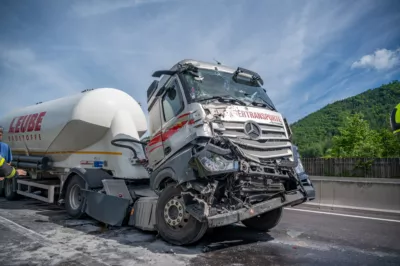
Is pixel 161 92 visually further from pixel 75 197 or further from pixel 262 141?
pixel 75 197

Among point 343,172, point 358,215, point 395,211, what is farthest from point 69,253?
point 343,172

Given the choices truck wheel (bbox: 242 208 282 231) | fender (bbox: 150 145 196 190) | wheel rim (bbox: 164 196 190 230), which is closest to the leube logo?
fender (bbox: 150 145 196 190)

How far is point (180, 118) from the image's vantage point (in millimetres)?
5039

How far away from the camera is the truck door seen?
5043mm

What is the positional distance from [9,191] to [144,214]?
717 cm

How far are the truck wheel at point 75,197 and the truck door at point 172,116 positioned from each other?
112 inches

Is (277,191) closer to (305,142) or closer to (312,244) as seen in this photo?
(312,244)

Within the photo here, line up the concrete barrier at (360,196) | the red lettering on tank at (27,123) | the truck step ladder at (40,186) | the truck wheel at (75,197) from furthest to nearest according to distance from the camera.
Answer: the red lettering on tank at (27,123) < the truck step ladder at (40,186) < the concrete barrier at (360,196) < the truck wheel at (75,197)

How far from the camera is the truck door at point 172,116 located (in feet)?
16.5

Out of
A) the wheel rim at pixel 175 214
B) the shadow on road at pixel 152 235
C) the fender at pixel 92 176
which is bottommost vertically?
the shadow on road at pixel 152 235

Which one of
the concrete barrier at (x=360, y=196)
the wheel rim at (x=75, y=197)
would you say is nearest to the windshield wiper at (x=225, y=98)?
the wheel rim at (x=75, y=197)

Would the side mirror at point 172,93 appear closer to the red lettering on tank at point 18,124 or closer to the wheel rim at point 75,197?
the wheel rim at point 75,197

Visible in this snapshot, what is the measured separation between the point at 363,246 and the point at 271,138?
2.21 meters

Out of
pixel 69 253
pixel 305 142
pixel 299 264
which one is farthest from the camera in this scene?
pixel 305 142
